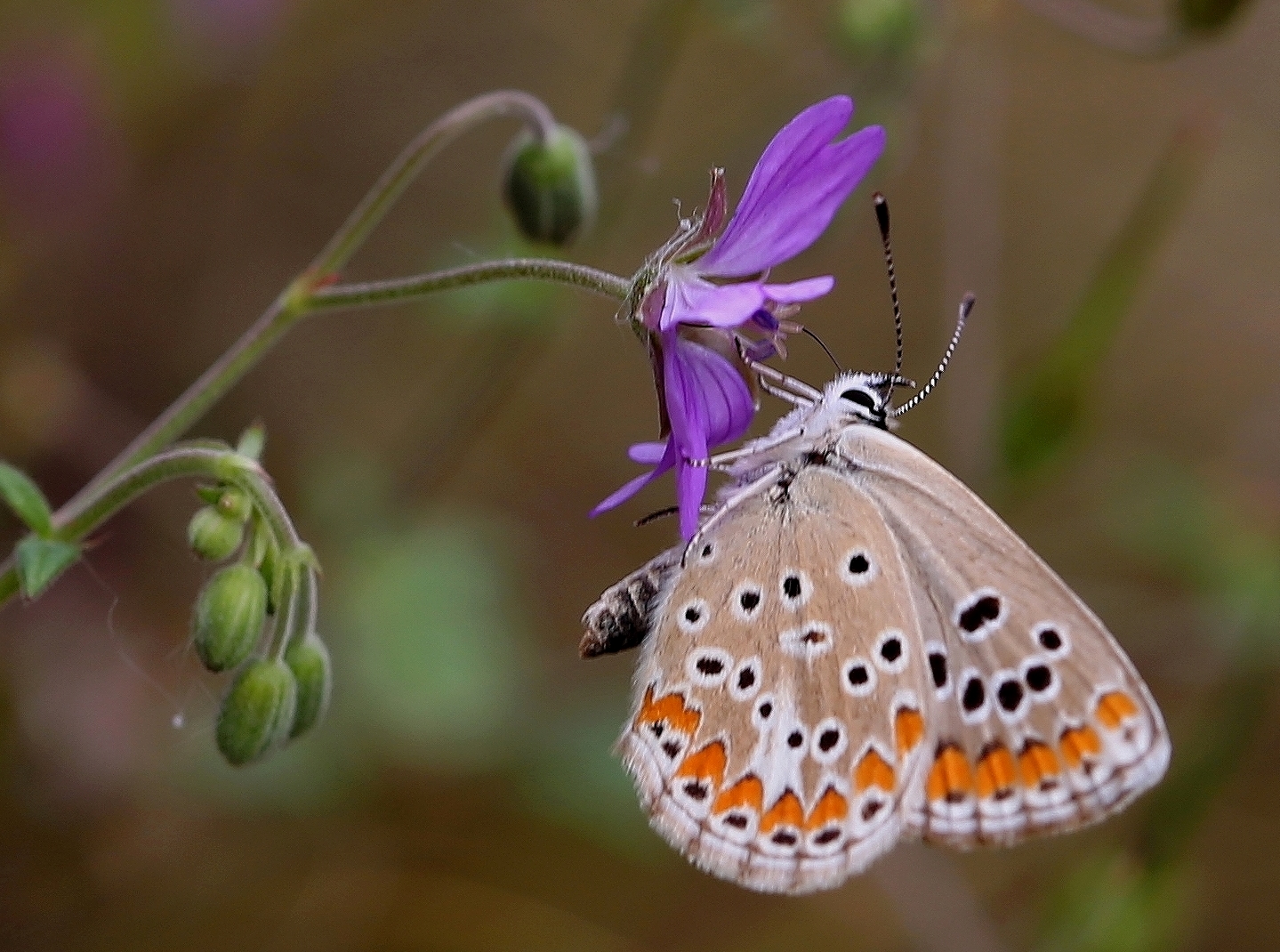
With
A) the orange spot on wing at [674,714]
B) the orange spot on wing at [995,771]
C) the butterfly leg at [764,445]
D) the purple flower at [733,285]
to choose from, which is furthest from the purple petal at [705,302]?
the orange spot on wing at [995,771]

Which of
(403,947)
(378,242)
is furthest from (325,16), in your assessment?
(403,947)

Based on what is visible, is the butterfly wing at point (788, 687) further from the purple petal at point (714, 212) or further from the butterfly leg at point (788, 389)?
the purple petal at point (714, 212)

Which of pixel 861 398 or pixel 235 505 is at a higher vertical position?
pixel 861 398

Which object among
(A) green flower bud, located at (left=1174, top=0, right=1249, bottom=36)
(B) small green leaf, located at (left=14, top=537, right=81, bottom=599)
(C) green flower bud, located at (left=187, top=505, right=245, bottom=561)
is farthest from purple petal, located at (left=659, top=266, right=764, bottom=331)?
(A) green flower bud, located at (left=1174, top=0, right=1249, bottom=36)

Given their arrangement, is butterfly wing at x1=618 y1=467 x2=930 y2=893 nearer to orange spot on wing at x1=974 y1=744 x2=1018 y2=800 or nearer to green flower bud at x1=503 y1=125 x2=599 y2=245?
orange spot on wing at x1=974 y1=744 x2=1018 y2=800

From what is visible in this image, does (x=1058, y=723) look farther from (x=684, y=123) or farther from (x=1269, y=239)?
(x=1269, y=239)

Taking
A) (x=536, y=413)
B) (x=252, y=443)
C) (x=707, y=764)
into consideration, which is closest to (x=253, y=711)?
(x=252, y=443)

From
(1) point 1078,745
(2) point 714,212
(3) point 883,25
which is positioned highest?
(3) point 883,25

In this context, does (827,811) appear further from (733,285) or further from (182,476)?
(182,476)
